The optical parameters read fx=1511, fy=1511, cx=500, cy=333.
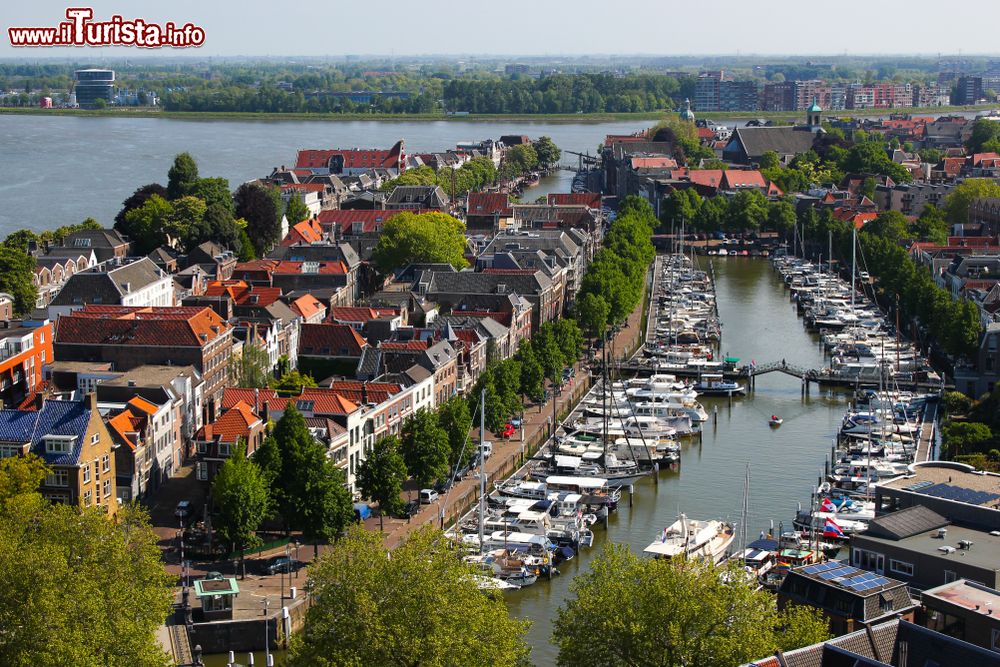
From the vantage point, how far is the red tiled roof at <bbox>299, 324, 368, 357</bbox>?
1617 inches

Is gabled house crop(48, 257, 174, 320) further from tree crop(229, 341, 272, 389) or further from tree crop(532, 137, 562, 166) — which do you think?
tree crop(532, 137, 562, 166)

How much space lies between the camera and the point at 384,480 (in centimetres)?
3102

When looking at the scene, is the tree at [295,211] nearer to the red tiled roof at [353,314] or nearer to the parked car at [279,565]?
the red tiled roof at [353,314]

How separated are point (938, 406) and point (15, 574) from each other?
27.8m

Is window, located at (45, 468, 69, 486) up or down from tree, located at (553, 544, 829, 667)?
down

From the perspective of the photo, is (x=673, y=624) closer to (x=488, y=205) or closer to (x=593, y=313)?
(x=593, y=313)

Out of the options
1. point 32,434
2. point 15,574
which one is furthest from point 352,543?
point 32,434

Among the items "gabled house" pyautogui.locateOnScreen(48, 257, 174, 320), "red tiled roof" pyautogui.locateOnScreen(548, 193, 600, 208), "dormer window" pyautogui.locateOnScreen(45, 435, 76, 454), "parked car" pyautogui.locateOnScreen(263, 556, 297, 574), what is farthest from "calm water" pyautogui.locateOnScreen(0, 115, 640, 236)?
"parked car" pyautogui.locateOnScreen(263, 556, 297, 574)

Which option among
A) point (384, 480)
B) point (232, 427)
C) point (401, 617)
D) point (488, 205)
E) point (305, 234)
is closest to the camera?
point (401, 617)

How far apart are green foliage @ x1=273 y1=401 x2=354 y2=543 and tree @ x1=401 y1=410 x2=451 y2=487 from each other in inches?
114

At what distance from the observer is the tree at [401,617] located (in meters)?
21.1

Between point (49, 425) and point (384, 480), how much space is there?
673cm

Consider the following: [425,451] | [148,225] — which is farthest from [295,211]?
[425,451]

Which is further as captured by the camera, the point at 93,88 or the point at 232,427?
the point at 93,88
